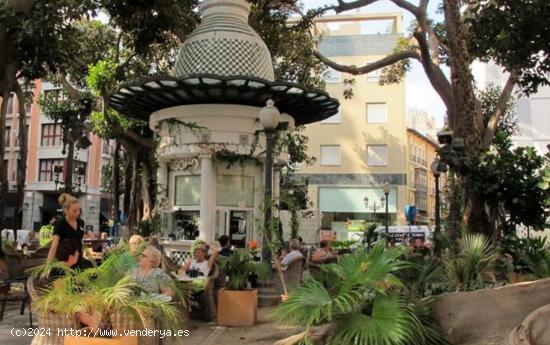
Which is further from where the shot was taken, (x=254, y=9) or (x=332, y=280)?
(x=254, y=9)

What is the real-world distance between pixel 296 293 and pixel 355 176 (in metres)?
41.1

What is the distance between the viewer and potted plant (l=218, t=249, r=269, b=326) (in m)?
8.20

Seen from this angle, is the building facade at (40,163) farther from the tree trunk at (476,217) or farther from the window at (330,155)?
the tree trunk at (476,217)

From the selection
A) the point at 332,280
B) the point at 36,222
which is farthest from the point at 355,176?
the point at 332,280

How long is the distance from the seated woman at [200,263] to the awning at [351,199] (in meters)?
36.9

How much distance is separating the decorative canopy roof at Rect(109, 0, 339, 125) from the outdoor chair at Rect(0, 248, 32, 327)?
4.27 metres

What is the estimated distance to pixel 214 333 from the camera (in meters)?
7.68

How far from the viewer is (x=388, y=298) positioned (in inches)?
203

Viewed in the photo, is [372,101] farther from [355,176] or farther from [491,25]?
[491,25]

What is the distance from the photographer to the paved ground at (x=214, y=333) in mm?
6996

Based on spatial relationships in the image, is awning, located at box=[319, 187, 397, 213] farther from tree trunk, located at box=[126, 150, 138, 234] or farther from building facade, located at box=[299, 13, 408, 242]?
tree trunk, located at box=[126, 150, 138, 234]

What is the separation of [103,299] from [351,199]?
139 feet

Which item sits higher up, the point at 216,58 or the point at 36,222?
the point at 216,58

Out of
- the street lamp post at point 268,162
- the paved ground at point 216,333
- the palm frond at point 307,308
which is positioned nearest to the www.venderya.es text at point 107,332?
the palm frond at point 307,308
